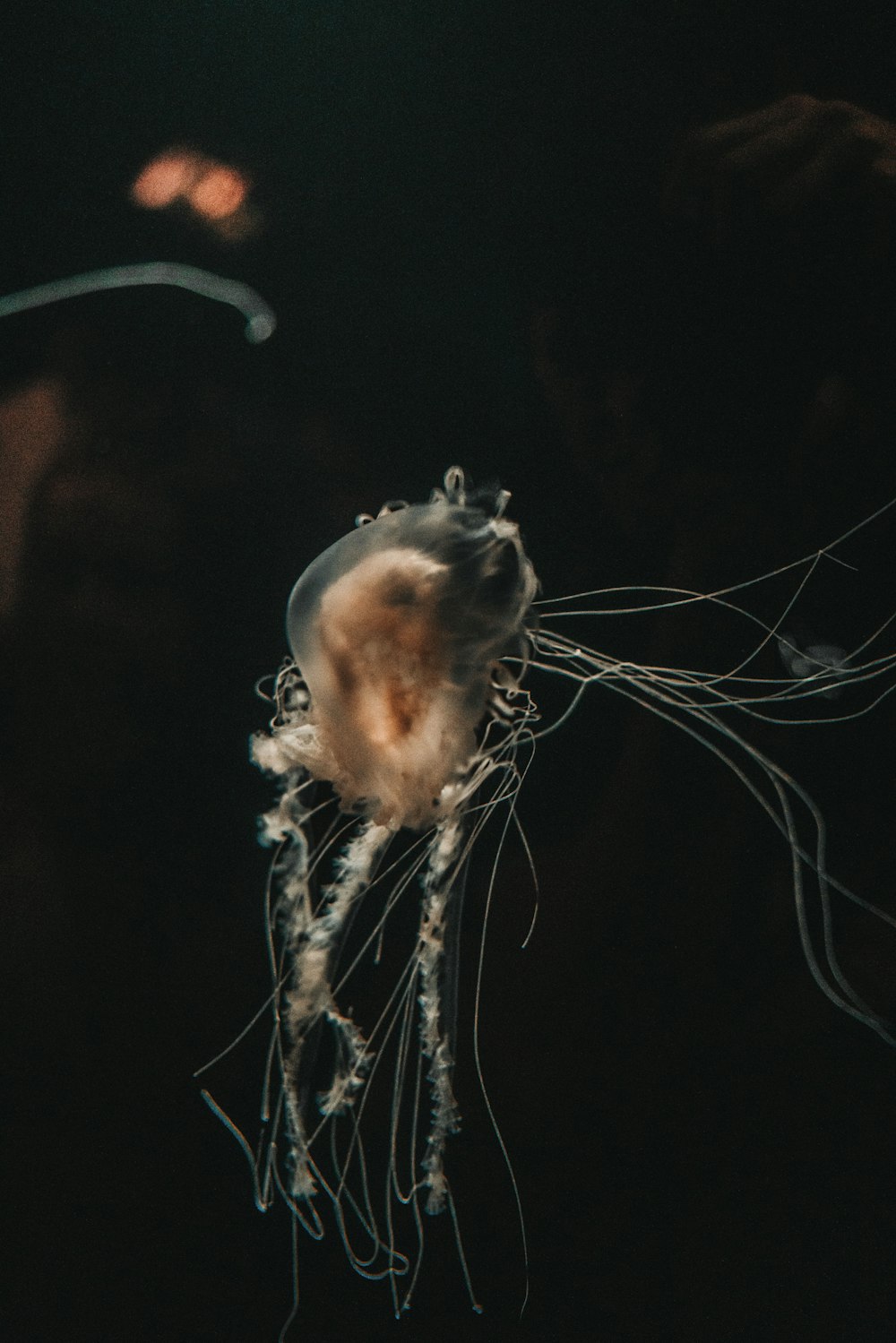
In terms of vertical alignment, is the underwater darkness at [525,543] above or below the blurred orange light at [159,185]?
below

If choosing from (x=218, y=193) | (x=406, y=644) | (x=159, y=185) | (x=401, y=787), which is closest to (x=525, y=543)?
(x=406, y=644)

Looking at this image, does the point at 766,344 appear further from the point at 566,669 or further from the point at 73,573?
the point at 73,573

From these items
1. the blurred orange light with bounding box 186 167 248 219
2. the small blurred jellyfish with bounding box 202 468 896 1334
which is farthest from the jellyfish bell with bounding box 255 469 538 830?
the blurred orange light with bounding box 186 167 248 219

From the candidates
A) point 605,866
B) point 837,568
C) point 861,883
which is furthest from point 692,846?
point 837,568

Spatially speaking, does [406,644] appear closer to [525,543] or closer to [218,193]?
[525,543]

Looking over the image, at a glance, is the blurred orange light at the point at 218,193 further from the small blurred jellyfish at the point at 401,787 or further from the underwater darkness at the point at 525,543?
the small blurred jellyfish at the point at 401,787

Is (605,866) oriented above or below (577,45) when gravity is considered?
below

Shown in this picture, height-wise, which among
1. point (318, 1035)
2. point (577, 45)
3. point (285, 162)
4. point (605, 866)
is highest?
point (577, 45)

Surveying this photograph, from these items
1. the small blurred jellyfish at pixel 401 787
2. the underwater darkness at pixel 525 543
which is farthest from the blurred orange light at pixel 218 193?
the small blurred jellyfish at pixel 401 787
